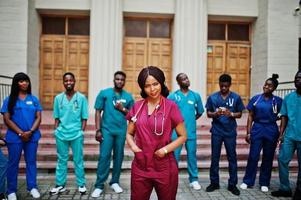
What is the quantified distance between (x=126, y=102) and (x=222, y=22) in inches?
317

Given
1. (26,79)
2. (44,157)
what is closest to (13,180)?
(26,79)

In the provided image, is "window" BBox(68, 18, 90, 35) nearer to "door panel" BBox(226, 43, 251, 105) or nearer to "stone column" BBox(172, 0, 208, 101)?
"stone column" BBox(172, 0, 208, 101)

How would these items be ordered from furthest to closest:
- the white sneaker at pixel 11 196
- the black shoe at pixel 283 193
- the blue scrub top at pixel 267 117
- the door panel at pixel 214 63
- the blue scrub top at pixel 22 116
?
the door panel at pixel 214 63 → the blue scrub top at pixel 267 117 → the black shoe at pixel 283 193 → the blue scrub top at pixel 22 116 → the white sneaker at pixel 11 196

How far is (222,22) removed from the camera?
12867 mm

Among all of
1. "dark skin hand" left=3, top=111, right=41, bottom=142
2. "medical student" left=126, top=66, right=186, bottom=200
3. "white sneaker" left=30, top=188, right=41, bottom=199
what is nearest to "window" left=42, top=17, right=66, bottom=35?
"dark skin hand" left=3, top=111, right=41, bottom=142

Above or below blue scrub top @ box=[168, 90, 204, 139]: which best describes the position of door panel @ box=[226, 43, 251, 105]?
above

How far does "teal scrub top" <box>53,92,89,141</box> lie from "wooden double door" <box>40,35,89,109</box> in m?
6.65

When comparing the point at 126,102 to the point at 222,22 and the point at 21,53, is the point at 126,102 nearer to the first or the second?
the point at 21,53

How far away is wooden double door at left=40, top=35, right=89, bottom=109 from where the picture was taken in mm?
12391

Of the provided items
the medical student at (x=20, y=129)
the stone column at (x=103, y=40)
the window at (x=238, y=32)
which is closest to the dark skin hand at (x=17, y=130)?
the medical student at (x=20, y=129)

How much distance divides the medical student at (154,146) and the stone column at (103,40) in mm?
8275

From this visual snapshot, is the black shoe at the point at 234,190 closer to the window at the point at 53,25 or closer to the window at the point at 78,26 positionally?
the window at the point at 78,26

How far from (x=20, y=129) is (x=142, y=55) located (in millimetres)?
7436

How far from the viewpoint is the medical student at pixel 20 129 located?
5.55 m
